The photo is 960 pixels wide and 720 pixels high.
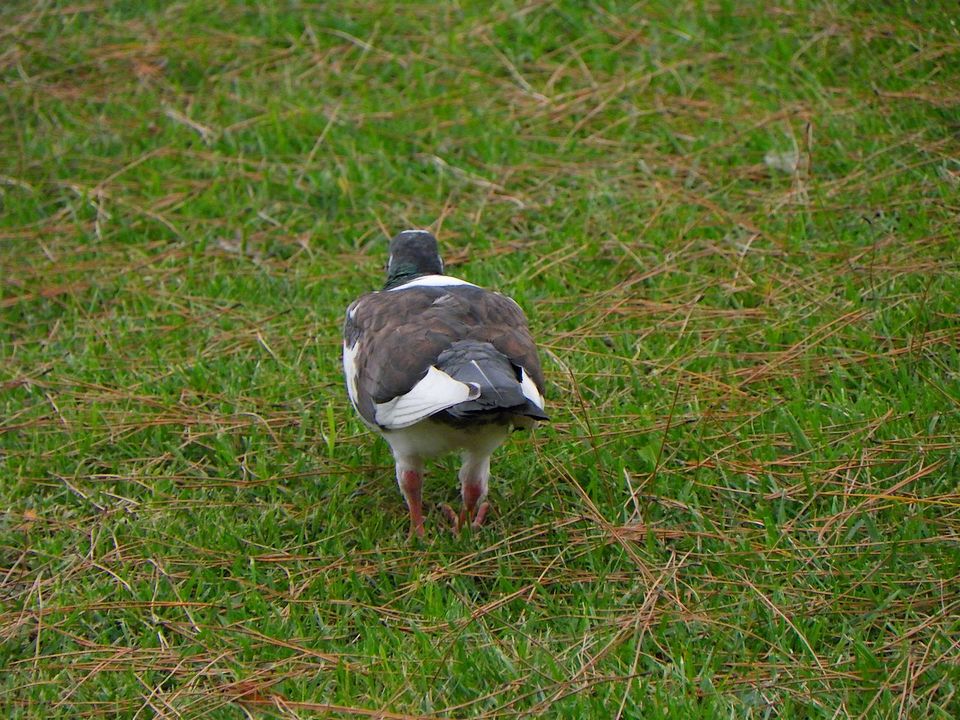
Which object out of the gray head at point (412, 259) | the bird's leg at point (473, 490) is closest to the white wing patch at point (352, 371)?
the bird's leg at point (473, 490)

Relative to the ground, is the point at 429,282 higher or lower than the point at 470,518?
higher

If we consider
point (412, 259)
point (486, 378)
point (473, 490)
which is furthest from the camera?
point (412, 259)

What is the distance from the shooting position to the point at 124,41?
8.89 metres

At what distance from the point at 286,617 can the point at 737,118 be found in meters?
4.48

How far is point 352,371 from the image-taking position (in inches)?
186

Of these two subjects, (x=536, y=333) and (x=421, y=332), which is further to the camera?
(x=536, y=333)

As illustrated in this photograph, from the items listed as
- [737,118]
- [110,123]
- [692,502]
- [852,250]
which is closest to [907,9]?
[737,118]

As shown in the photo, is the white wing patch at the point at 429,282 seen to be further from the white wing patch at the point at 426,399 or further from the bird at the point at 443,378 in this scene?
the white wing patch at the point at 426,399

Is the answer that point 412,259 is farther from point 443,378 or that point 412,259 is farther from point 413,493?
point 443,378

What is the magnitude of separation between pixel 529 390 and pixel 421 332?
1.67ft

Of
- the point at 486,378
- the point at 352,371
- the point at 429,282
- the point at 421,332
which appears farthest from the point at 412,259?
the point at 486,378

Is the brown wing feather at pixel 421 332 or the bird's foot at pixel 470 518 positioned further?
the bird's foot at pixel 470 518

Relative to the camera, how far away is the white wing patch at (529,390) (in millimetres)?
4004

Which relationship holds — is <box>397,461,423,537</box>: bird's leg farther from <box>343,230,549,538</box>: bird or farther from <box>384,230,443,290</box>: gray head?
<box>384,230,443,290</box>: gray head
